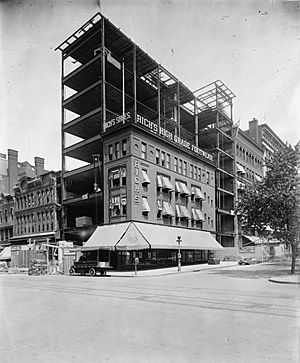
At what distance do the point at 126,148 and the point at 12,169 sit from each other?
3435 cm

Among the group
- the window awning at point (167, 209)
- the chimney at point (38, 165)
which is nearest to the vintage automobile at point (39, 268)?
the window awning at point (167, 209)

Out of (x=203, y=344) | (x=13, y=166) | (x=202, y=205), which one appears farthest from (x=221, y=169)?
(x=203, y=344)

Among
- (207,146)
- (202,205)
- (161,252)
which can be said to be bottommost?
(161,252)

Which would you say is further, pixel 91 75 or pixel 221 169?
pixel 221 169

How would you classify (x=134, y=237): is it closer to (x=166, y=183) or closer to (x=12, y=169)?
(x=166, y=183)

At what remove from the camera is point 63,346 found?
759 cm

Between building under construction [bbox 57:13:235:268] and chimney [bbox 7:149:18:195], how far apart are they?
1697cm

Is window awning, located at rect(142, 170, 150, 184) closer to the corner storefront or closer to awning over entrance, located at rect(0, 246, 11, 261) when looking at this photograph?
the corner storefront

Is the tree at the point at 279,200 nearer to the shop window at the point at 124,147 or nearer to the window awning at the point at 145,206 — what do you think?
the window awning at the point at 145,206

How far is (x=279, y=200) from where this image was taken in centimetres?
2609

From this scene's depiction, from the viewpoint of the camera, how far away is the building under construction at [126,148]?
40906mm

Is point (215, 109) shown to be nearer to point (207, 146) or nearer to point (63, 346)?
point (207, 146)

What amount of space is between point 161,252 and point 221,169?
27286 millimetres

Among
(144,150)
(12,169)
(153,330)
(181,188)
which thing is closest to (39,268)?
(144,150)
